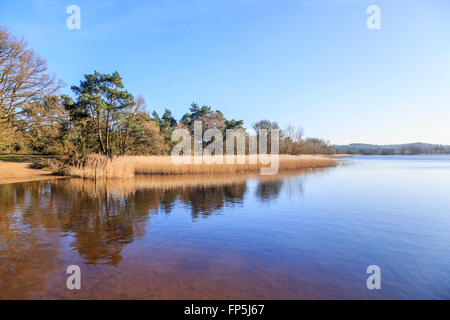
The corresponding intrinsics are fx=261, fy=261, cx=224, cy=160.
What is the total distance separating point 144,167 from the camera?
23500mm

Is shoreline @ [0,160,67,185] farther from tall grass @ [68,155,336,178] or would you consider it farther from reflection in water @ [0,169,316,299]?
reflection in water @ [0,169,316,299]

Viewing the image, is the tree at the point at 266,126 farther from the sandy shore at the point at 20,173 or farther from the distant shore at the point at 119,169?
the sandy shore at the point at 20,173

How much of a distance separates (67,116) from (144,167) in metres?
8.33

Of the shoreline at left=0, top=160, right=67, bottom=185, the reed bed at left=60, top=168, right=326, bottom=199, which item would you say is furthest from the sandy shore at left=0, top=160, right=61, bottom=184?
the reed bed at left=60, top=168, right=326, bottom=199

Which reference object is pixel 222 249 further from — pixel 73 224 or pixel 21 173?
pixel 21 173

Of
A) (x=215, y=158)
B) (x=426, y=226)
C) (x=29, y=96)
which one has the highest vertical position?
(x=29, y=96)

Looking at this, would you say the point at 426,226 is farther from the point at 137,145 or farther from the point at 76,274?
the point at 137,145

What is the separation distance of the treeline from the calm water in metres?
13.9

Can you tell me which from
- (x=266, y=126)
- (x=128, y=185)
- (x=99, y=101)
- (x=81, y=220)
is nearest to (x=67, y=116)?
(x=99, y=101)

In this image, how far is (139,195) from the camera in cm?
1265
